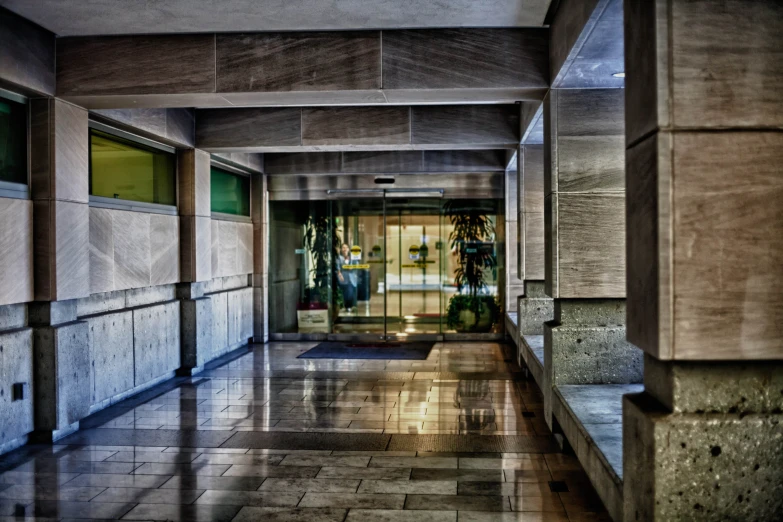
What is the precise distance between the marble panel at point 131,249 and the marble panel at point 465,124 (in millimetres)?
3800

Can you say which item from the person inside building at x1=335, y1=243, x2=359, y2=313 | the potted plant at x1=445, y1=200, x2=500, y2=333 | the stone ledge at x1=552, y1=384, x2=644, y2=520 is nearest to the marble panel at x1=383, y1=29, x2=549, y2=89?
the stone ledge at x1=552, y1=384, x2=644, y2=520

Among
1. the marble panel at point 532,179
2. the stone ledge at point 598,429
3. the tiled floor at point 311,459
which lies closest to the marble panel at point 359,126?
the marble panel at point 532,179

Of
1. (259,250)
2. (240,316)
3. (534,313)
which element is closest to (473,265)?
(259,250)

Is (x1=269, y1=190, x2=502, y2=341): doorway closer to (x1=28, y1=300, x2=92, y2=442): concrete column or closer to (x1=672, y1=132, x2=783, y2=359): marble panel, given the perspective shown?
(x1=28, y1=300, x2=92, y2=442): concrete column

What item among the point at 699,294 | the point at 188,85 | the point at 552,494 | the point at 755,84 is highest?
the point at 188,85

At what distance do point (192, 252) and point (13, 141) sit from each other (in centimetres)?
386

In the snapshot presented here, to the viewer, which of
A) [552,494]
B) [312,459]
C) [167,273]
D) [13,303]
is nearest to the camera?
[552,494]

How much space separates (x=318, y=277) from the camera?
15453 mm

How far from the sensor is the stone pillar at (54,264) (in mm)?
7215

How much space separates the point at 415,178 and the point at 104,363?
24.9 ft

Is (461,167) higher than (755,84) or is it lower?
higher

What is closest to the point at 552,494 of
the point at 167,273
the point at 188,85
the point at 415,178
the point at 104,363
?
the point at 188,85

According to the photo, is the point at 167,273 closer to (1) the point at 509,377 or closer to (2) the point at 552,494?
(1) the point at 509,377

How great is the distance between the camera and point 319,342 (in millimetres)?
14711
